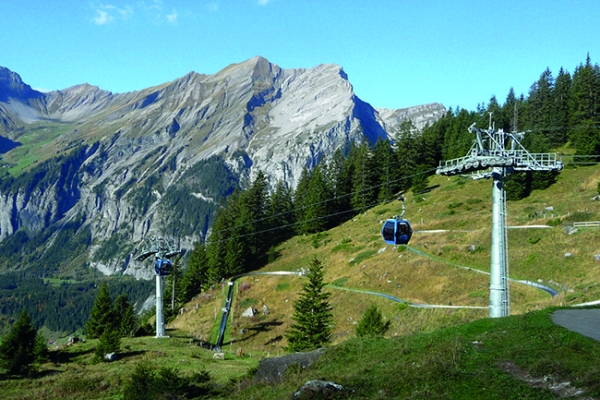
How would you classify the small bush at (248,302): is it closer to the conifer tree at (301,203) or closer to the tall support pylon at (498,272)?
the conifer tree at (301,203)

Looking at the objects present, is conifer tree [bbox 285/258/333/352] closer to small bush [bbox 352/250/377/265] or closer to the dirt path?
small bush [bbox 352/250/377/265]

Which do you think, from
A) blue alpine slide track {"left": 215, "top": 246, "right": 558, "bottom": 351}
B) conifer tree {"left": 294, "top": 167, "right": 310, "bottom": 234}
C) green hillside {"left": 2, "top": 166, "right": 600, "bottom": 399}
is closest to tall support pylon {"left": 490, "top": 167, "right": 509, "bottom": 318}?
green hillside {"left": 2, "top": 166, "right": 600, "bottom": 399}

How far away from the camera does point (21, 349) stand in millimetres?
44750

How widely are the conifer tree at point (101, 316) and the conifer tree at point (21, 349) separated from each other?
2508 cm

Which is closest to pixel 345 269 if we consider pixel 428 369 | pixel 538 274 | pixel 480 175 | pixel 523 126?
pixel 538 274

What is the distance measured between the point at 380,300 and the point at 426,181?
5277cm

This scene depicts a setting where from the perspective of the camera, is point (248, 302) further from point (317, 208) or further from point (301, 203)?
point (301, 203)

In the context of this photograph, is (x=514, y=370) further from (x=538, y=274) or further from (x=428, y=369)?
(x=538, y=274)

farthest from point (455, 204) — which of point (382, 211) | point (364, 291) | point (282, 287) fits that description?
point (282, 287)

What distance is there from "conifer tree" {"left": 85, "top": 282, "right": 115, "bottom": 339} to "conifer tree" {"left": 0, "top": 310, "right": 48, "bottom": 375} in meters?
25.1

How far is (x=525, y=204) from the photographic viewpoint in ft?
268

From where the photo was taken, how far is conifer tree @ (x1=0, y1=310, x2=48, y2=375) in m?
44.3

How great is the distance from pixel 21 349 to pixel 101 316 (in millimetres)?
29957

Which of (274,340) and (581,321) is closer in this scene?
(581,321)
